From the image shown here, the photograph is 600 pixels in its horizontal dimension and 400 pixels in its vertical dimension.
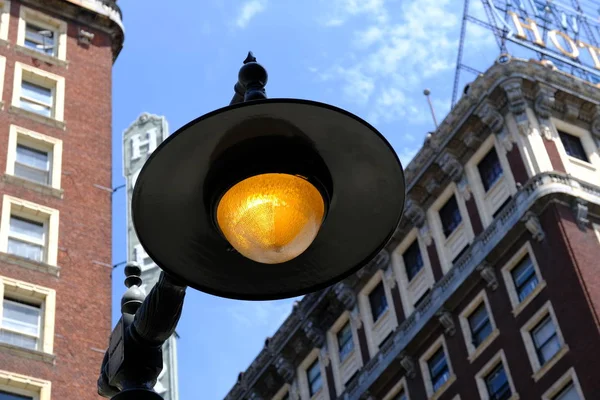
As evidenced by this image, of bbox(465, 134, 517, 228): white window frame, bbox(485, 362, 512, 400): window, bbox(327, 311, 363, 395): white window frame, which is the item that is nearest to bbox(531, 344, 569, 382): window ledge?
bbox(485, 362, 512, 400): window

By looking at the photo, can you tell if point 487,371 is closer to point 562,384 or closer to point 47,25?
point 562,384

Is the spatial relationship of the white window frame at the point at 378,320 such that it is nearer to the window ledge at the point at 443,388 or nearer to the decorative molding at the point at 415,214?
the decorative molding at the point at 415,214

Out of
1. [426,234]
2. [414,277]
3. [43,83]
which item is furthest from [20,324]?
[426,234]

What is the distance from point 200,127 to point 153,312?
4.18 ft

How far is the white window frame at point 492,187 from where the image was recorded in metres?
51.4

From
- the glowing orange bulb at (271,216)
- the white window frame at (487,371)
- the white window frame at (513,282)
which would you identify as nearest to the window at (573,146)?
the white window frame at (513,282)

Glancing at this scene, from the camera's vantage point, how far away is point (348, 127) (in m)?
6.36

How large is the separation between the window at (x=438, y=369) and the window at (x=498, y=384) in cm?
314

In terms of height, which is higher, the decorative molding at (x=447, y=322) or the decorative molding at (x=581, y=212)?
the decorative molding at (x=581, y=212)

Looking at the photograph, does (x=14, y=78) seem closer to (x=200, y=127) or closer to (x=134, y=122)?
(x=134, y=122)

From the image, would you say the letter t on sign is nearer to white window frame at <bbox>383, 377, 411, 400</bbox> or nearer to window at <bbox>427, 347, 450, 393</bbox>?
white window frame at <bbox>383, 377, 411, 400</bbox>

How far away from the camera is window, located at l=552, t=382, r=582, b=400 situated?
139 ft

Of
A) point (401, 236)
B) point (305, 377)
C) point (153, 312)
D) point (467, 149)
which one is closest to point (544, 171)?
point (467, 149)

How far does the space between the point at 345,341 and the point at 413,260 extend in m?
5.99
